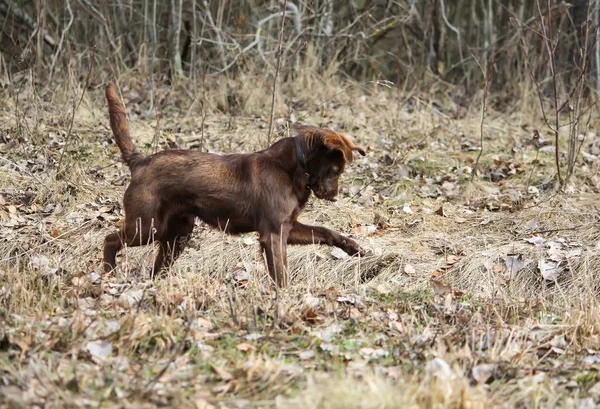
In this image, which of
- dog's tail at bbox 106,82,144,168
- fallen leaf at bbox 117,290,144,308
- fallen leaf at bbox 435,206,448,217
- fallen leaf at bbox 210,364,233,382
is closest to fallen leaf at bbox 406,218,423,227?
fallen leaf at bbox 435,206,448,217

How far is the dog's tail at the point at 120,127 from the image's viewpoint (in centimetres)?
651

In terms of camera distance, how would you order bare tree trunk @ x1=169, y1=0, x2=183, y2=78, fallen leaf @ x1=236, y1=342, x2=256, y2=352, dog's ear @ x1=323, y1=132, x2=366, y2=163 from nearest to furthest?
fallen leaf @ x1=236, y1=342, x2=256, y2=352 → dog's ear @ x1=323, y1=132, x2=366, y2=163 → bare tree trunk @ x1=169, y1=0, x2=183, y2=78

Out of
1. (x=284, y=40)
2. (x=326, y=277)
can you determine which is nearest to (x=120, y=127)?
(x=326, y=277)

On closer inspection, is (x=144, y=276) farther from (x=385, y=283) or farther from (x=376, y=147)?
(x=376, y=147)

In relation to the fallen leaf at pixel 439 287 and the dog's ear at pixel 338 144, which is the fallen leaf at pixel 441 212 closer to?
the fallen leaf at pixel 439 287

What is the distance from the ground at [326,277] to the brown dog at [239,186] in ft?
1.27

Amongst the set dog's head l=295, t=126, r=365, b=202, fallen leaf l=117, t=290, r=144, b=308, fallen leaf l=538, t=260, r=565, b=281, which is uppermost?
dog's head l=295, t=126, r=365, b=202

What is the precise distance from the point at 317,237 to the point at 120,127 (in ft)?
5.73

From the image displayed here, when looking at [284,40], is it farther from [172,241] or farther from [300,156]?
[300,156]

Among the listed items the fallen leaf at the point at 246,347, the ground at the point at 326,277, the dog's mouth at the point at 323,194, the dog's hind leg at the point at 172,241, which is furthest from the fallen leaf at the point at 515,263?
the fallen leaf at the point at 246,347

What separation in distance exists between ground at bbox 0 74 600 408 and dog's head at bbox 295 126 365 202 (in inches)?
30.5

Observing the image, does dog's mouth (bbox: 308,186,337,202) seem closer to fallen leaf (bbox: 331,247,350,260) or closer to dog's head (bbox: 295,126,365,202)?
dog's head (bbox: 295,126,365,202)

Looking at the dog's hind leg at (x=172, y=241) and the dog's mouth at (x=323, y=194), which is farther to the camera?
the dog's hind leg at (x=172, y=241)

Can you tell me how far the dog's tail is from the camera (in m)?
6.51
